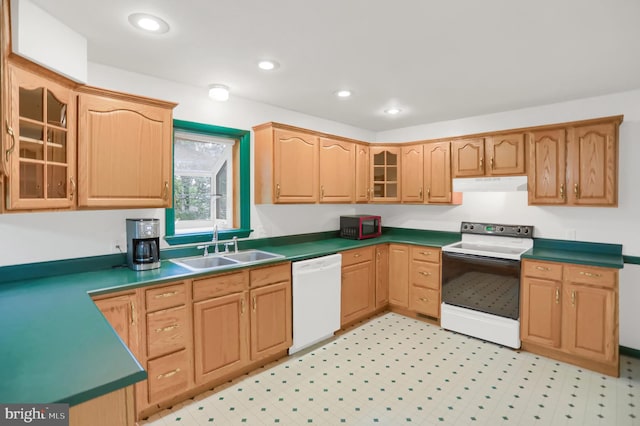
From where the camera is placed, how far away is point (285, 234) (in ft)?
12.1

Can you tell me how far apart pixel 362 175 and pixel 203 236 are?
211 cm

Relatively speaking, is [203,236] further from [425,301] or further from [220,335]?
[425,301]

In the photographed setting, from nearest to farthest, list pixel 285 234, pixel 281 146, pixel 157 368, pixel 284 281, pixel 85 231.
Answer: pixel 157 368
pixel 85 231
pixel 284 281
pixel 281 146
pixel 285 234

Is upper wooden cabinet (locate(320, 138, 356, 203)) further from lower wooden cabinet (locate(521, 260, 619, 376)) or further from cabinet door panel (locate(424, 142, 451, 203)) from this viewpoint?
lower wooden cabinet (locate(521, 260, 619, 376))

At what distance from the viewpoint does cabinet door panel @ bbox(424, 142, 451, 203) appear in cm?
383

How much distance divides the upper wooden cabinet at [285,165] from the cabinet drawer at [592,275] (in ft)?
7.86

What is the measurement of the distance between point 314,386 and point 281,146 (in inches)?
83.4

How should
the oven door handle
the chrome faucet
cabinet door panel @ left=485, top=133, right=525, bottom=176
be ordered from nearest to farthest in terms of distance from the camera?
1. the chrome faucet
2. the oven door handle
3. cabinet door panel @ left=485, top=133, right=525, bottom=176

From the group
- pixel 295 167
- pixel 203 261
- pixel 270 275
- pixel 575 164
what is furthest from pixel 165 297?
pixel 575 164

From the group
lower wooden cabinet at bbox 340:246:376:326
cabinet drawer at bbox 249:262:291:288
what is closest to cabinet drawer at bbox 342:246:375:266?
lower wooden cabinet at bbox 340:246:376:326

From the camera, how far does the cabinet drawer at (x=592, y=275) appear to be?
2619mm

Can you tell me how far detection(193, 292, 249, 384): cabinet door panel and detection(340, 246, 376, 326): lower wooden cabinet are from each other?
1.19 meters

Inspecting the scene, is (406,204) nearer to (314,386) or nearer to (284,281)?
(284,281)

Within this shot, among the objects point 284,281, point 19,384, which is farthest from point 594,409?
point 19,384
